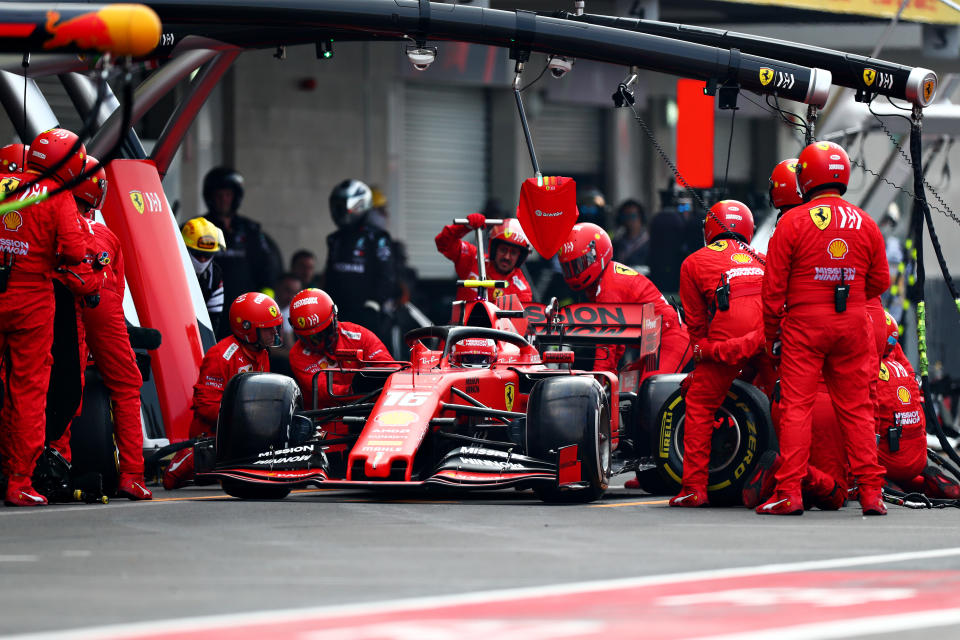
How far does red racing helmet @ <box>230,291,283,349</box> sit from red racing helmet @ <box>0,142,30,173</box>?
1.80 m

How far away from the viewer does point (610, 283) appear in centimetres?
1274

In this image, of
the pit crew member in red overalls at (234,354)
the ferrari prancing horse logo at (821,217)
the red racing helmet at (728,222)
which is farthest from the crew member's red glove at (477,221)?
the ferrari prancing horse logo at (821,217)

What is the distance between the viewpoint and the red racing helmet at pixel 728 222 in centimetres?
1105

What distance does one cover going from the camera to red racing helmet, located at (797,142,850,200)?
394 inches

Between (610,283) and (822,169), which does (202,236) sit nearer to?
(610,283)

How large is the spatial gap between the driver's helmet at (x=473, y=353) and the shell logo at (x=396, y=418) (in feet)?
3.87

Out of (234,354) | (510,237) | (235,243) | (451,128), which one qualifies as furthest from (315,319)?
(451,128)

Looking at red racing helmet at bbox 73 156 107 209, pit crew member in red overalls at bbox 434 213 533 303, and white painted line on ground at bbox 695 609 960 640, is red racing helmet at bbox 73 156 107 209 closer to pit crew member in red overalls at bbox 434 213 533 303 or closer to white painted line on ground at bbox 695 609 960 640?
pit crew member in red overalls at bbox 434 213 533 303

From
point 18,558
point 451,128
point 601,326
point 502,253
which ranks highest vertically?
point 451,128

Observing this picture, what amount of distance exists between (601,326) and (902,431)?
7.58ft

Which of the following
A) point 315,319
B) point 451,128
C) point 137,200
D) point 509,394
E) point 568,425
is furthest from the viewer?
point 451,128

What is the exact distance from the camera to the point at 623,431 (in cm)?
1166

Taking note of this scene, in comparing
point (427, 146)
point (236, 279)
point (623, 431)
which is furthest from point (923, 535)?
point (427, 146)

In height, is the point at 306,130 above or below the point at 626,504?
above
